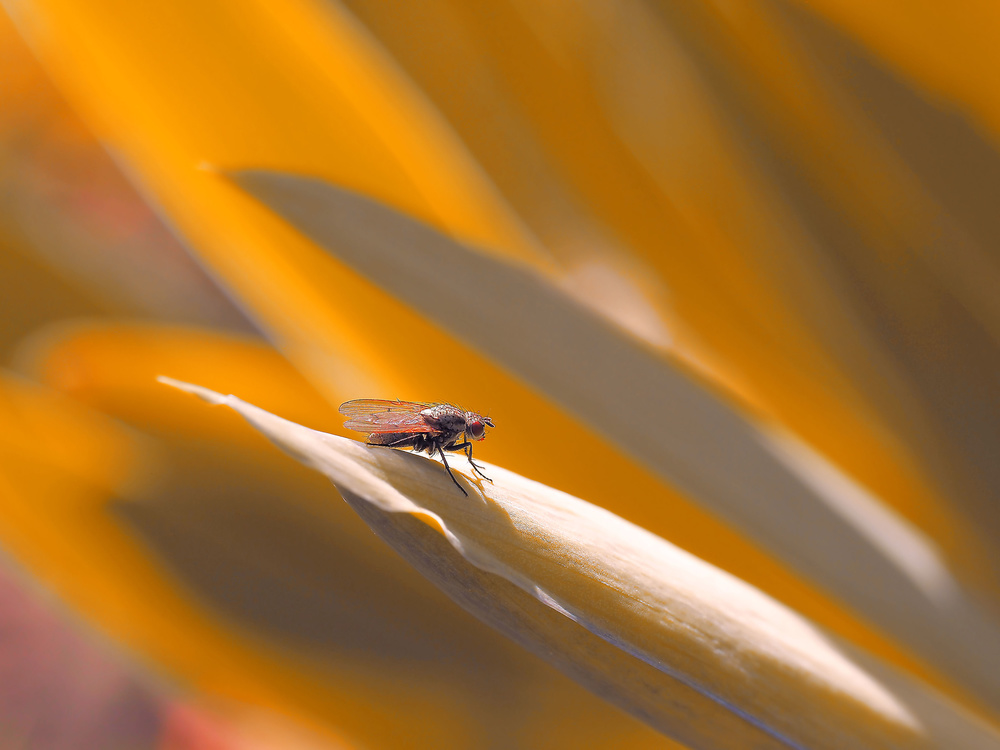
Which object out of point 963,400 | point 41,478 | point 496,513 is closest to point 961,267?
point 963,400

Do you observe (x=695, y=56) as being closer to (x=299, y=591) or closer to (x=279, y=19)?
(x=279, y=19)

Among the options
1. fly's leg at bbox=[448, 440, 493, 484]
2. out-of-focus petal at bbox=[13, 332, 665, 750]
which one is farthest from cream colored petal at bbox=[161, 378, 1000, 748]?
out-of-focus petal at bbox=[13, 332, 665, 750]

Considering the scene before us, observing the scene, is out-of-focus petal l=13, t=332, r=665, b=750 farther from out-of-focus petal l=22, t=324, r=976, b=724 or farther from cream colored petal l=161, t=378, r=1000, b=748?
cream colored petal l=161, t=378, r=1000, b=748

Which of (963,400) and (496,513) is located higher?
(963,400)

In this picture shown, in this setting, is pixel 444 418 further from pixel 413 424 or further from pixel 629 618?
pixel 629 618

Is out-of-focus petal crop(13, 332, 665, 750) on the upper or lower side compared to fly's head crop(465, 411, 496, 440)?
lower

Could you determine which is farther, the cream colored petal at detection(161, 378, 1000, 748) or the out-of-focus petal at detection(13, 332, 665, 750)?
the out-of-focus petal at detection(13, 332, 665, 750)

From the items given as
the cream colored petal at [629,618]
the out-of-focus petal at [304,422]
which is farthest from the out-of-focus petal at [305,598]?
the cream colored petal at [629,618]
